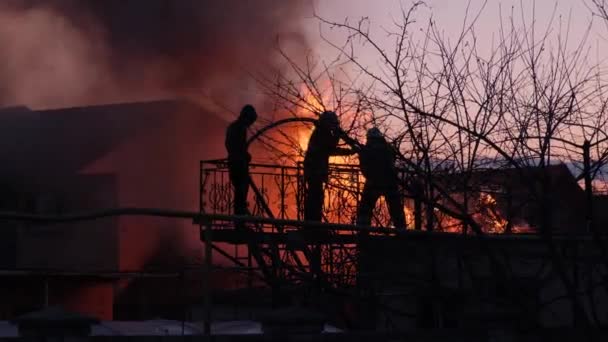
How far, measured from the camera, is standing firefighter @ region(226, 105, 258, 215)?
33.1 ft

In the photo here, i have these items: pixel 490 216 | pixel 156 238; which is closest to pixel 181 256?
pixel 156 238

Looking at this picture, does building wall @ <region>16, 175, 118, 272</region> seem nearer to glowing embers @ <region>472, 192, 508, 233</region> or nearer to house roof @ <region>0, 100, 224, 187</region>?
house roof @ <region>0, 100, 224, 187</region>

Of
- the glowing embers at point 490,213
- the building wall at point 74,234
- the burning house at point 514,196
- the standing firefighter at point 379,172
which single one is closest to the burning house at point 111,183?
the building wall at point 74,234


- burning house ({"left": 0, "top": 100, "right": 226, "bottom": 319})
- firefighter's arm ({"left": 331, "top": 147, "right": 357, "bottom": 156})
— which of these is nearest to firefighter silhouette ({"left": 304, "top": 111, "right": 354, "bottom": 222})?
firefighter's arm ({"left": 331, "top": 147, "right": 357, "bottom": 156})

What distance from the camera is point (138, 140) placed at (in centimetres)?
2670

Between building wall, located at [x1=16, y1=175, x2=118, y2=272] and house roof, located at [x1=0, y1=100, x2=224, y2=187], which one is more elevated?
house roof, located at [x1=0, y1=100, x2=224, y2=187]

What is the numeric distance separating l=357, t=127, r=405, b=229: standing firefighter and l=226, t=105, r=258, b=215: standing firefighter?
1778mm

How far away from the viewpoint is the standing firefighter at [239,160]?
33.1 ft

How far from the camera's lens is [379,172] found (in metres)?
7.54

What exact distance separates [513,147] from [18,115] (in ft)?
78.1

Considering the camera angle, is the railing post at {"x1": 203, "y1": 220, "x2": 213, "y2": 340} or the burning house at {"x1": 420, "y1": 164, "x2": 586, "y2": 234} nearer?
the railing post at {"x1": 203, "y1": 220, "x2": 213, "y2": 340}

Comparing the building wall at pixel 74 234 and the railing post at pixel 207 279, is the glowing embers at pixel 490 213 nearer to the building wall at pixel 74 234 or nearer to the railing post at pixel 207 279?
the railing post at pixel 207 279

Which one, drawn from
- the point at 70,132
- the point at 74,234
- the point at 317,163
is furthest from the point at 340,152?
the point at 70,132

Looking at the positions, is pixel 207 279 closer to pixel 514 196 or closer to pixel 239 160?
pixel 514 196
